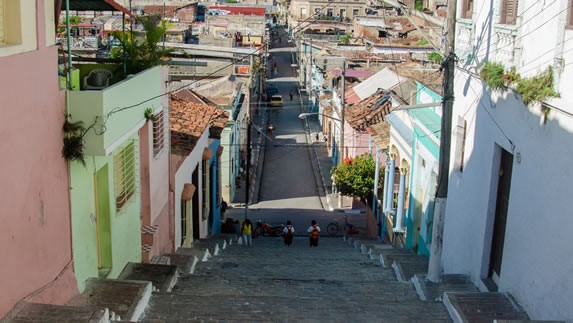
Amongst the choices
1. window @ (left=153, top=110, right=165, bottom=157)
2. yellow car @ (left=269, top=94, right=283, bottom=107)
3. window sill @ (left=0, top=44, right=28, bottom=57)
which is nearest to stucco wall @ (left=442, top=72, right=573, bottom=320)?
window @ (left=153, top=110, right=165, bottom=157)

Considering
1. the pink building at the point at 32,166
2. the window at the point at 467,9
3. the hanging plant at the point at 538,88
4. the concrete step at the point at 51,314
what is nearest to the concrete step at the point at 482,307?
the hanging plant at the point at 538,88

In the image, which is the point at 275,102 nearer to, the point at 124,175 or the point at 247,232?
the point at 247,232

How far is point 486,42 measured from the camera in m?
11.2

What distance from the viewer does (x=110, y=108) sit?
9195mm

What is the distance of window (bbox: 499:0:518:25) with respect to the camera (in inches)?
402

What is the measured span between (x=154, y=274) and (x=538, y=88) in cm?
642

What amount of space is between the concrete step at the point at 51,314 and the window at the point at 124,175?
3.53 m

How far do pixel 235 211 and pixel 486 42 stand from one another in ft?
65.3

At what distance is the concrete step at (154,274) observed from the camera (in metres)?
10.7

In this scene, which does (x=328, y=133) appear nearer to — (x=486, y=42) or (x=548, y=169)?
(x=486, y=42)

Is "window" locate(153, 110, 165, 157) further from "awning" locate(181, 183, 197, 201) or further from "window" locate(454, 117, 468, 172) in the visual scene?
"window" locate(454, 117, 468, 172)

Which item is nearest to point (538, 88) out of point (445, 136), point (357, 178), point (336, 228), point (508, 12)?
point (508, 12)

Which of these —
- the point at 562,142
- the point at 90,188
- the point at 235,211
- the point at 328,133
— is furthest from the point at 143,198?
the point at 328,133

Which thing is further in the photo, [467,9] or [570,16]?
[467,9]
